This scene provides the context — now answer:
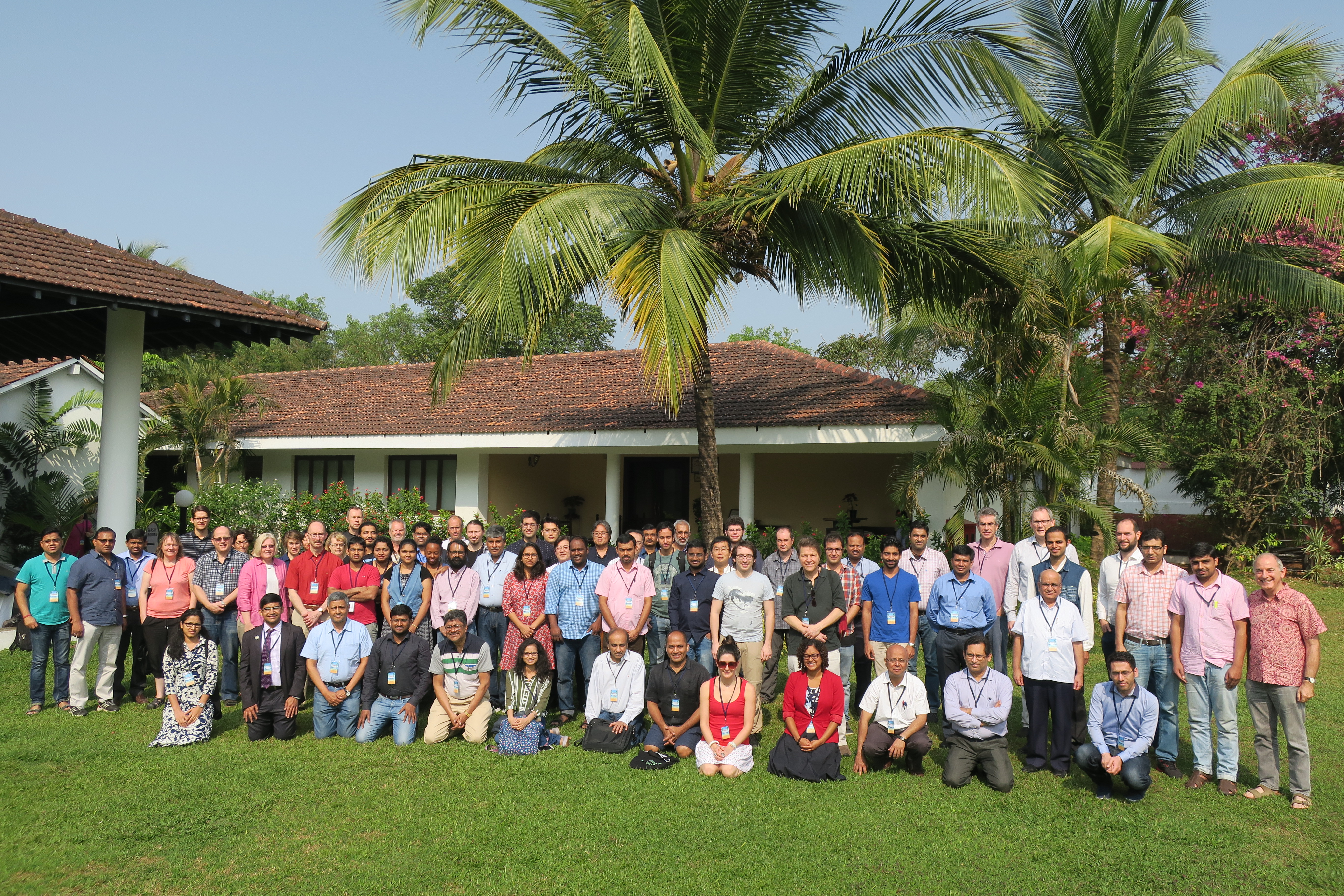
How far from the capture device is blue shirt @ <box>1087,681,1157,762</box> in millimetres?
6168

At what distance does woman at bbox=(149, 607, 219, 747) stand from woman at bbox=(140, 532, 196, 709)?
0.85 meters

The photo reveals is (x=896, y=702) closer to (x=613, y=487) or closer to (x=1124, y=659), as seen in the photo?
(x=1124, y=659)

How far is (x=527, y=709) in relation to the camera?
24.2 feet

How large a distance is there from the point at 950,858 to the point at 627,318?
16.8 feet

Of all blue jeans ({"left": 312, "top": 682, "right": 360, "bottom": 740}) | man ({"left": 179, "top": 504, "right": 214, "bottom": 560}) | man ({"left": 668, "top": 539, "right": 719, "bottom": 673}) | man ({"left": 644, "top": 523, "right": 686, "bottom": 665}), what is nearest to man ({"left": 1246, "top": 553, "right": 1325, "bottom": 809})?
man ({"left": 668, "top": 539, "right": 719, "bottom": 673})

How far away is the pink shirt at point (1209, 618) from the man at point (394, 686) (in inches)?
218

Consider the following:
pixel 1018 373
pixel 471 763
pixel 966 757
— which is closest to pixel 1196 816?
pixel 966 757

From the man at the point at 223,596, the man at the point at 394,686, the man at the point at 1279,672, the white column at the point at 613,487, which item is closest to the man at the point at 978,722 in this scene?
the man at the point at 1279,672

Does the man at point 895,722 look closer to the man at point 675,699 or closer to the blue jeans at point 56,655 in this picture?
the man at point 675,699

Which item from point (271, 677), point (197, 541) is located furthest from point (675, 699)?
point (197, 541)

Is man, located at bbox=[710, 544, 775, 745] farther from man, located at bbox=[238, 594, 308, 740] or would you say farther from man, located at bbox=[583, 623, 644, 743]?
man, located at bbox=[238, 594, 308, 740]

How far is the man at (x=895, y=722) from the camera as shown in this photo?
6672 mm

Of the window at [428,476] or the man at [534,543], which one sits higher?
the window at [428,476]

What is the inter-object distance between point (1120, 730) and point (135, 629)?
8.07 metres
